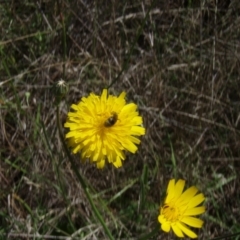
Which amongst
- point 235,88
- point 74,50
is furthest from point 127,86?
point 235,88

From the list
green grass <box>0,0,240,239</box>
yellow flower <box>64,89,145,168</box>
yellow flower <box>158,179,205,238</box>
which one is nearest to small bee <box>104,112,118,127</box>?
yellow flower <box>64,89,145,168</box>

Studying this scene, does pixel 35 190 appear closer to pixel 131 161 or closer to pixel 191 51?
pixel 131 161

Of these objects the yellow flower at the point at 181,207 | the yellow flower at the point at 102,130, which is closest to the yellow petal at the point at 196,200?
the yellow flower at the point at 181,207

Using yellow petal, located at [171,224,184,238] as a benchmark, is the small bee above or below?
above

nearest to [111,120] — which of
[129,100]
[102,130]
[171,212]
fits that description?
[102,130]

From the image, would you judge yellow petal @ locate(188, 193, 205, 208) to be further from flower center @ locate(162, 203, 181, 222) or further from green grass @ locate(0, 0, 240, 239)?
green grass @ locate(0, 0, 240, 239)

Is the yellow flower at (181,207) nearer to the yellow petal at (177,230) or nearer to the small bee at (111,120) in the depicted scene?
the yellow petal at (177,230)
